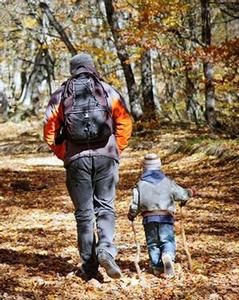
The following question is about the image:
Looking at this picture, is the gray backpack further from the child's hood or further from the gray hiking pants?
the child's hood

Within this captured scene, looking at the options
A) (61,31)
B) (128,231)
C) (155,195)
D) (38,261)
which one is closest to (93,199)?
(155,195)

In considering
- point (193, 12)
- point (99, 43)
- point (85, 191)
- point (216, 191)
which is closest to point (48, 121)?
point (85, 191)

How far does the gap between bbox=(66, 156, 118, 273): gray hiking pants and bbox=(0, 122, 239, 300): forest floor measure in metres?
0.38

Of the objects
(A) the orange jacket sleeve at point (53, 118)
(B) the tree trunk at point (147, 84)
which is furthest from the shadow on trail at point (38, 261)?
(B) the tree trunk at point (147, 84)

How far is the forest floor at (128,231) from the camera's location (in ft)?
16.8

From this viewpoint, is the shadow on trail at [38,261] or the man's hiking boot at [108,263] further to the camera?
the shadow on trail at [38,261]

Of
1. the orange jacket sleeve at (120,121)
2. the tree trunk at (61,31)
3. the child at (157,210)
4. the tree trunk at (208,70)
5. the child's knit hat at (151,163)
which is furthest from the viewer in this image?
the tree trunk at (61,31)

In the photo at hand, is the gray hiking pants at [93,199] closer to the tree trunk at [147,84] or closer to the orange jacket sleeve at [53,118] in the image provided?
the orange jacket sleeve at [53,118]

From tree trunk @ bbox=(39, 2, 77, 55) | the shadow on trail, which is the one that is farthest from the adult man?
tree trunk @ bbox=(39, 2, 77, 55)

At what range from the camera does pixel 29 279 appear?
549cm

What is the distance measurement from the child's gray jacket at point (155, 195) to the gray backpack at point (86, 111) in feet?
2.13

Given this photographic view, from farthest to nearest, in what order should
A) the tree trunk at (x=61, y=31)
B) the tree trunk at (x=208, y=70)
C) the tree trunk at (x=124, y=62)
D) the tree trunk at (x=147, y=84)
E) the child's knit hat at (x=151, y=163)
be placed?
the tree trunk at (x=147, y=84), the tree trunk at (x=61, y=31), the tree trunk at (x=124, y=62), the tree trunk at (x=208, y=70), the child's knit hat at (x=151, y=163)

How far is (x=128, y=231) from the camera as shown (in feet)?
26.1

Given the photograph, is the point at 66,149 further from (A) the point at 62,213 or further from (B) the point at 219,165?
(B) the point at 219,165
